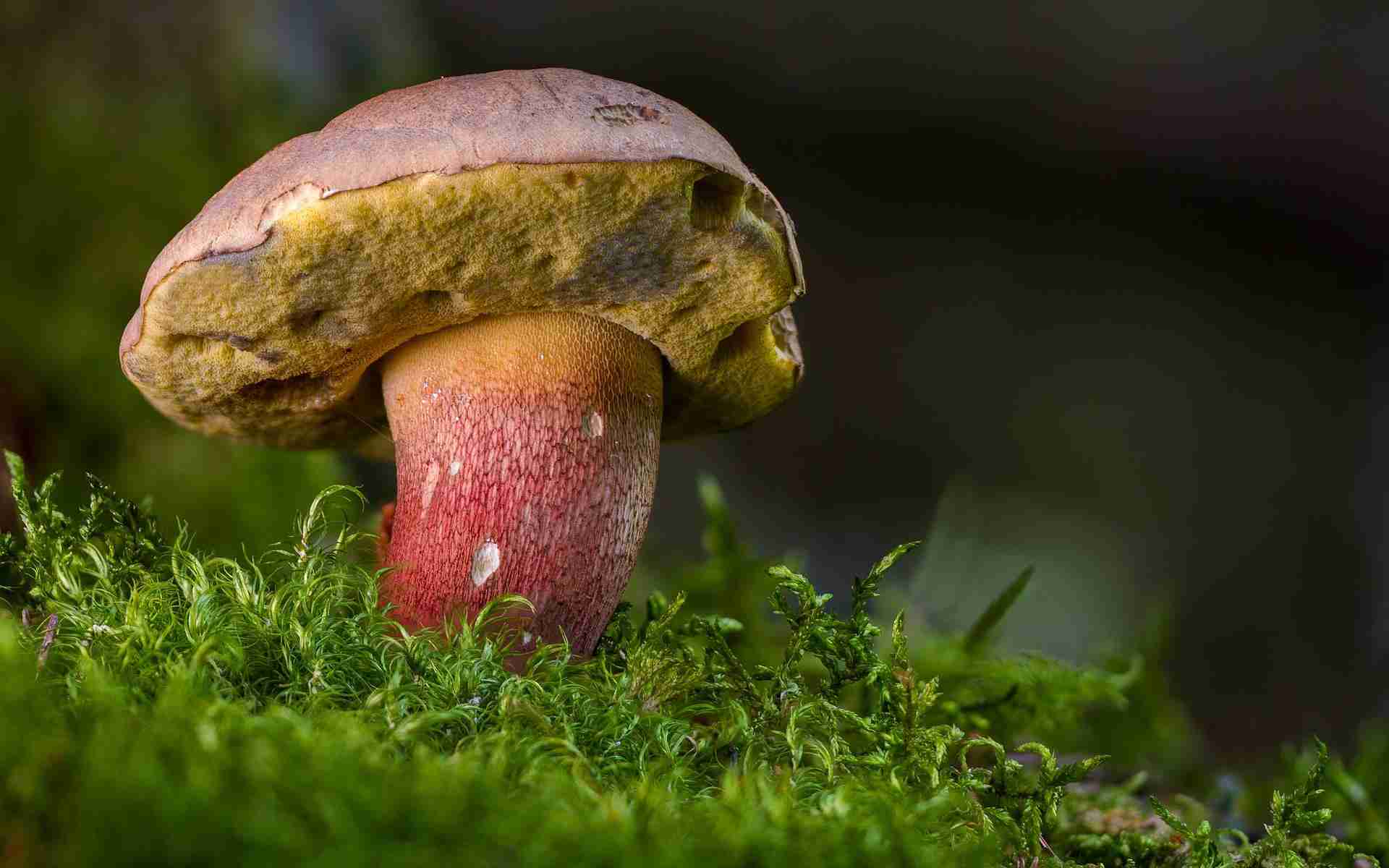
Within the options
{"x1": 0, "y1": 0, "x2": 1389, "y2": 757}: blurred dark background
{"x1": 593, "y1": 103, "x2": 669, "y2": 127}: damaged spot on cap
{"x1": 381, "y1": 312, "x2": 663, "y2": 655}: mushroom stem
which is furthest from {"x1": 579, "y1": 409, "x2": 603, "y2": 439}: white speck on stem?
{"x1": 0, "y1": 0, "x2": 1389, "y2": 757}: blurred dark background

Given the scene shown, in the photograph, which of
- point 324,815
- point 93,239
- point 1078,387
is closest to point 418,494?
point 324,815

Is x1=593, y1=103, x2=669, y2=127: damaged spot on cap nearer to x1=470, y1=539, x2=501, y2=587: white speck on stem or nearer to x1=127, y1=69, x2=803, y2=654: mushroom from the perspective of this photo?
x1=127, y1=69, x2=803, y2=654: mushroom

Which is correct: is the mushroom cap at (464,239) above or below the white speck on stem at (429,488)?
above

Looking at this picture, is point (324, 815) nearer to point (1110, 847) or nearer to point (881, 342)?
point (1110, 847)

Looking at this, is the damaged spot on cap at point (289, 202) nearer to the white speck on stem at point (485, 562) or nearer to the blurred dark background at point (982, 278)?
the white speck on stem at point (485, 562)

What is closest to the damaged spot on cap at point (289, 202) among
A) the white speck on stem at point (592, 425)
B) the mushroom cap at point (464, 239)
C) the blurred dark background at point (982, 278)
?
the mushroom cap at point (464, 239)

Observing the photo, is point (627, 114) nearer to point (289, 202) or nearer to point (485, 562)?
point (289, 202)
